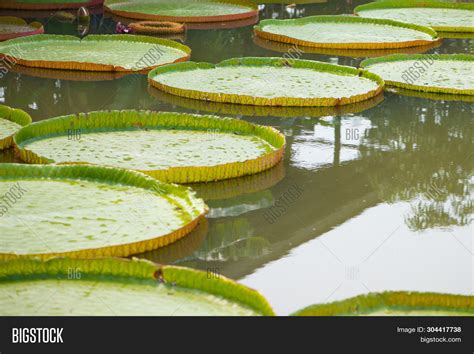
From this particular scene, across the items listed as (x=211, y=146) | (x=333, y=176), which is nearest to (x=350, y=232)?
(x=333, y=176)

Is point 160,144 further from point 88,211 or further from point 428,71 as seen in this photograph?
point 428,71

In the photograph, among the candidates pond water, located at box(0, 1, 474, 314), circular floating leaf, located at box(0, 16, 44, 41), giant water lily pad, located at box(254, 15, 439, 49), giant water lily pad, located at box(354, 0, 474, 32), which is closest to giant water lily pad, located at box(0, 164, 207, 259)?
pond water, located at box(0, 1, 474, 314)

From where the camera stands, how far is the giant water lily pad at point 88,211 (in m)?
3.87

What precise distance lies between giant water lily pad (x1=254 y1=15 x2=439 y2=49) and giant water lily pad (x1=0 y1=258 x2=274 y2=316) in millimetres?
5640

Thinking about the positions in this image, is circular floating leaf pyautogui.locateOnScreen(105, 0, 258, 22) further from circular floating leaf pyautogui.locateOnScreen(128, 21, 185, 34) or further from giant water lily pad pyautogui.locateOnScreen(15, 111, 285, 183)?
giant water lily pad pyautogui.locateOnScreen(15, 111, 285, 183)

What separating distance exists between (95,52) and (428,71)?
110 inches

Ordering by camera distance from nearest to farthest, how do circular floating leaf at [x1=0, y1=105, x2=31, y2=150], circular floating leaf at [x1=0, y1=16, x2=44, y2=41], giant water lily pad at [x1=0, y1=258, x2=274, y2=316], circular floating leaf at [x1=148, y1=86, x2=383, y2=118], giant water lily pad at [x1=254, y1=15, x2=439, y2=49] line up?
giant water lily pad at [x1=0, y1=258, x2=274, y2=316] < circular floating leaf at [x1=0, y1=105, x2=31, y2=150] < circular floating leaf at [x1=148, y1=86, x2=383, y2=118] < circular floating leaf at [x1=0, y1=16, x2=44, y2=41] < giant water lily pad at [x1=254, y1=15, x2=439, y2=49]

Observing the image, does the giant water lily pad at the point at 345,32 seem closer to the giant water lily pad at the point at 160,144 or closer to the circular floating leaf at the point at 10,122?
the giant water lily pad at the point at 160,144

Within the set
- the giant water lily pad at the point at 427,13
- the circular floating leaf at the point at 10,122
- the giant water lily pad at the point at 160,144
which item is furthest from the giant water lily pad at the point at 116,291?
the giant water lily pad at the point at 427,13

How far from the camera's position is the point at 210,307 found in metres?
3.35

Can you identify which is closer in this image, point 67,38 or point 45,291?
point 45,291

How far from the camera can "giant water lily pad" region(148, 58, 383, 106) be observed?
6598 millimetres

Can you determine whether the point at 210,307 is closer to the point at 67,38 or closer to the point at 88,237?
the point at 88,237
